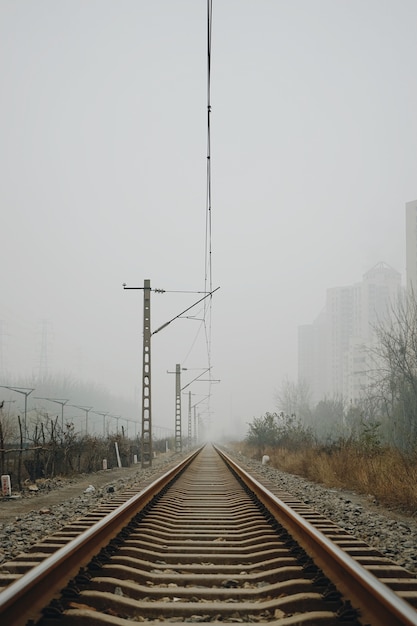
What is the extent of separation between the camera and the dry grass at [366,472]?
10.8 m

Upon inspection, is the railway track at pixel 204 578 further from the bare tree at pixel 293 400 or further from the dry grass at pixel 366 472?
the bare tree at pixel 293 400

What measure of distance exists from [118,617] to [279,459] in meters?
21.0

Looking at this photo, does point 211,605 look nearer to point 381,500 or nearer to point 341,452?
point 381,500

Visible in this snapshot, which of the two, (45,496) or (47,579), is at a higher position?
(47,579)

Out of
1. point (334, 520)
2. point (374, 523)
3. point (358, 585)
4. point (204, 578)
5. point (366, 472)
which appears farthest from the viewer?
point (366, 472)

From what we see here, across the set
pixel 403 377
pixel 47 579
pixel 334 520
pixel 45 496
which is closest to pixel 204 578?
pixel 47 579

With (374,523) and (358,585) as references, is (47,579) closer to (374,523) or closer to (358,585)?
(358,585)

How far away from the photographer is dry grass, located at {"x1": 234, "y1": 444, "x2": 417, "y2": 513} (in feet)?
35.3

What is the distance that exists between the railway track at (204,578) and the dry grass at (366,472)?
14.2ft

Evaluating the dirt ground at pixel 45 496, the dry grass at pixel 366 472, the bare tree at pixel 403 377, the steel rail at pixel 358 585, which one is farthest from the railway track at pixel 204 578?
the bare tree at pixel 403 377

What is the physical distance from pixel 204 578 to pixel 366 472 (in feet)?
32.5

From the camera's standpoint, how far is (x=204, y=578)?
4488 millimetres

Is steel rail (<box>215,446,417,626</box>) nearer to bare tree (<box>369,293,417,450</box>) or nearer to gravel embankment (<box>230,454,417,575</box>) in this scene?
gravel embankment (<box>230,454,417,575</box>)

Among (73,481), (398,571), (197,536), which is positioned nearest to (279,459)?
(73,481)
